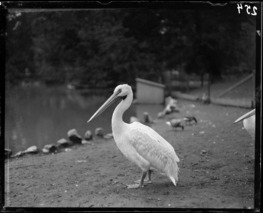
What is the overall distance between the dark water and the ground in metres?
0.37

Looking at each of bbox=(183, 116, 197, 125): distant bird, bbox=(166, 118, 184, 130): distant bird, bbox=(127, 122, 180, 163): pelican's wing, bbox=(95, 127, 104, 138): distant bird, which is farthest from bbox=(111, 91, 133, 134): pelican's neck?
bbox=(183, 116, 197, 125): distant bird

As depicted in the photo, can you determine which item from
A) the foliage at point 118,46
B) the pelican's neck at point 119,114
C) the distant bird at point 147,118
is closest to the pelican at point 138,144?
the pelican's neck at point 119,114

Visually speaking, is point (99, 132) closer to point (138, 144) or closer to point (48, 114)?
point (48, 114)

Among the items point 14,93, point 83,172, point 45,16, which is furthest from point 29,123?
point 45,16

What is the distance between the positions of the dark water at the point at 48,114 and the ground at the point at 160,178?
0.37 metres

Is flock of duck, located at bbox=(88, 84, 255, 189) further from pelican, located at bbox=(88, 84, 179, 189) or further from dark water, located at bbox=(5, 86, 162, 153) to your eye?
dark water, located at bbox=(5, 86, 162, 153)

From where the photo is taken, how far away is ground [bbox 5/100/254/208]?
12.0 ft

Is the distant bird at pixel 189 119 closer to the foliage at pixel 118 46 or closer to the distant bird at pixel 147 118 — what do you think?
the distant bird at pixel 147 118

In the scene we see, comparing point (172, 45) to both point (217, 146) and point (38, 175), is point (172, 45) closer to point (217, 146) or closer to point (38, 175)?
point (217, 146)

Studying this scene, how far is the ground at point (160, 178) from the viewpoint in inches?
144

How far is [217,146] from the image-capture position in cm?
403

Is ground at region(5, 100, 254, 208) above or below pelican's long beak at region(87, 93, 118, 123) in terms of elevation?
below

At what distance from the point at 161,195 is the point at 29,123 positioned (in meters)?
1.89

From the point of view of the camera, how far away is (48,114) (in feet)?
16.7
